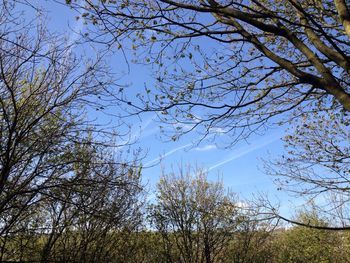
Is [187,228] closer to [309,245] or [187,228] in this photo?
[187,228]

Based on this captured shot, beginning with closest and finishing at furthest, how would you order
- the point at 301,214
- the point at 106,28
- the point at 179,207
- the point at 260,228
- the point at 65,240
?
the point at 106,28 → the point at 65,240 → the point at 179,207 → the point at 260,228 → the point at 301,214

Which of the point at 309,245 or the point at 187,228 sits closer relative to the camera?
the point at 187,228

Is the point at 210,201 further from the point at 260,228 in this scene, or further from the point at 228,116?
the point at 228,116

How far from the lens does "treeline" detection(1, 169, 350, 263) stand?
25.1 ft

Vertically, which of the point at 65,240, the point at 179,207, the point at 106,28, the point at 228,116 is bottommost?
the point at 65,240

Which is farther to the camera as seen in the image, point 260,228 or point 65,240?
point 260,228

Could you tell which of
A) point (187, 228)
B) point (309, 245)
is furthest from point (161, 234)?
point (309, 245)

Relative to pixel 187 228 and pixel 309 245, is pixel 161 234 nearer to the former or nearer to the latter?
pixel 187 228

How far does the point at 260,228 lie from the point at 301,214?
508 centimetres

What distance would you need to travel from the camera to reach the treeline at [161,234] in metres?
7.65

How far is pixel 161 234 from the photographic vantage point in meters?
17.3

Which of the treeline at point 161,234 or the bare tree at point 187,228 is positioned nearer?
the treeline at point 161,234

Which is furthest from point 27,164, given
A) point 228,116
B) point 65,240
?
point 65,240

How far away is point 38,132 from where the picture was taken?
669 centimetres
